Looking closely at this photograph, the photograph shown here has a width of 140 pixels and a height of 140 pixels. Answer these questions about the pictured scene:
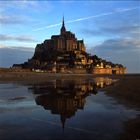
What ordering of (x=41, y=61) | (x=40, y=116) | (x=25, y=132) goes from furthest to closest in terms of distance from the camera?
1. (x=41, y=61)
2. (x=40, y=116)
3. (x=25, y=132)

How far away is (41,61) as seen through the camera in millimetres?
184625

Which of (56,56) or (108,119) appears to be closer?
(108,119)

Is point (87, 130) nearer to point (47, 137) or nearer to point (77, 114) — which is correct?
point (47, 137)

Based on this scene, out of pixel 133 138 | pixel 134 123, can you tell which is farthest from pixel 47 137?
pixel 134 123

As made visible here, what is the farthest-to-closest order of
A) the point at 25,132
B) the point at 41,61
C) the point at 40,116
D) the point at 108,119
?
the point at 41,61
the point at 40,116
the point at 108,119
the point at 25,132

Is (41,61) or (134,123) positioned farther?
(41,61)

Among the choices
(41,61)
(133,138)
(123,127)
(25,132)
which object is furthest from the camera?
(41,61)

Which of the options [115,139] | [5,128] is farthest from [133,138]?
[5,128]

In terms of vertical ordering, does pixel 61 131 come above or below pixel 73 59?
below

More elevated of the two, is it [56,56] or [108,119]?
[56,56]

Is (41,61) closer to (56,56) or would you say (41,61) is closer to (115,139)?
(56,56)

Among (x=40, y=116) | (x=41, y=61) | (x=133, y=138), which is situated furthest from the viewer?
(x=41, y=61)

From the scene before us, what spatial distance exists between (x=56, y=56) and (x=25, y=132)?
599ft

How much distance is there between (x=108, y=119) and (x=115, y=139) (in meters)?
4.47
